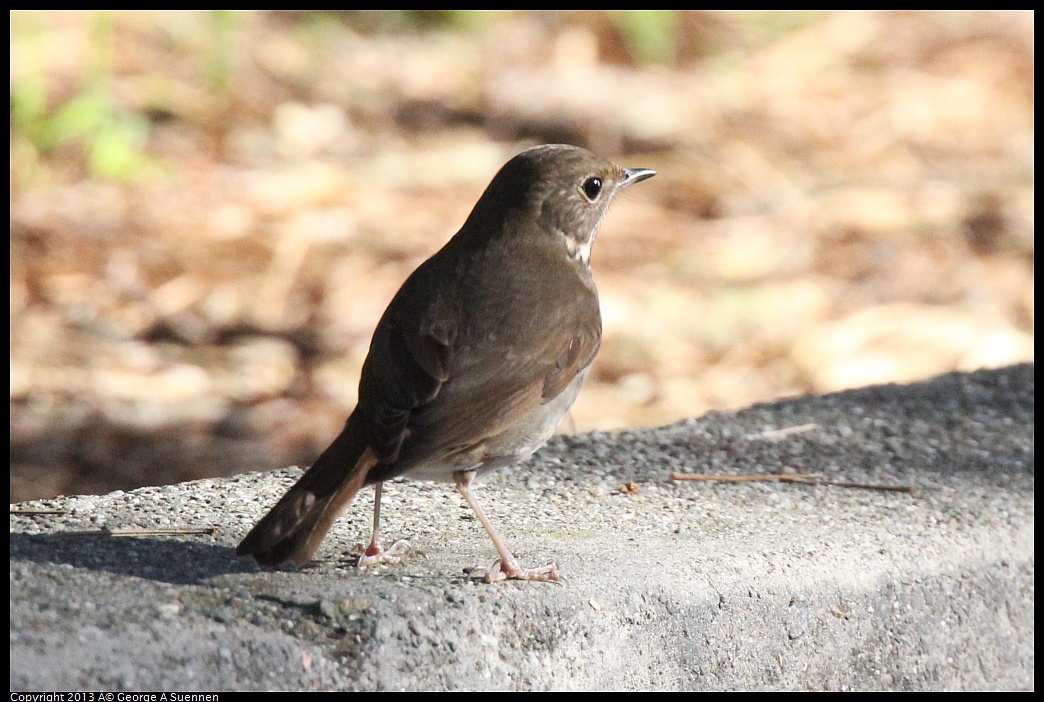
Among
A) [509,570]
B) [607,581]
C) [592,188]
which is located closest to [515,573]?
[509,570]

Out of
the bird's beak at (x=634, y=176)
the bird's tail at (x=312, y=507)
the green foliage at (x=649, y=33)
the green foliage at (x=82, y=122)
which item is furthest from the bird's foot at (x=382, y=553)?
the green foliage at (x=649, y=33)

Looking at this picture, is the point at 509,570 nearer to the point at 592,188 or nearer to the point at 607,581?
the point at 607,581

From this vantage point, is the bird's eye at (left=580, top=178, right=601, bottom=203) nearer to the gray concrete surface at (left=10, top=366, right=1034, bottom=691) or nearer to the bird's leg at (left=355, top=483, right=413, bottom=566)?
the gray concrete surface at (left=10, top=366, right=1034, bottom=691)

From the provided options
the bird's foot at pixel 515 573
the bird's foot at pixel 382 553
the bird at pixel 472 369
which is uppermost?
the bird at pixel 472 369

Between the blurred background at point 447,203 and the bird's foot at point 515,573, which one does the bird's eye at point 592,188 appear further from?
the blurred background at point 447,203

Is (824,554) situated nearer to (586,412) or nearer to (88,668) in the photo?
(88,668)
